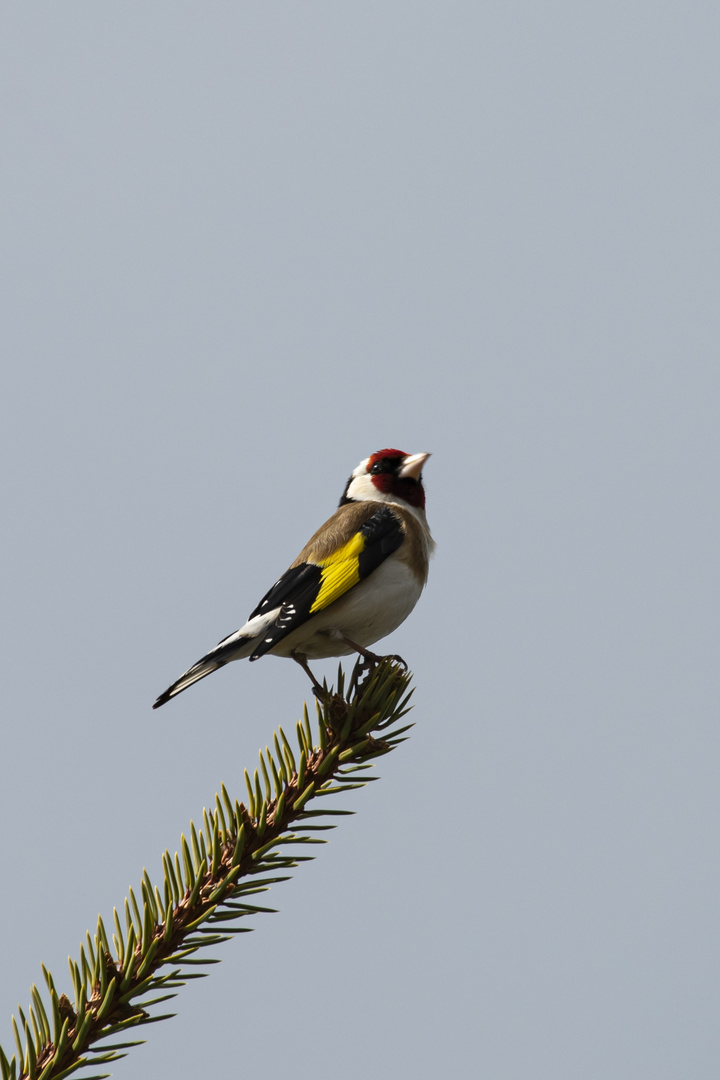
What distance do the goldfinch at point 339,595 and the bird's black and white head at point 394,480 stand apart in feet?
1.78

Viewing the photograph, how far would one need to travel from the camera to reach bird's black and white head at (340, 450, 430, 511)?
518 cm

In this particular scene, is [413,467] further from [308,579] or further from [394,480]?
[308,579]

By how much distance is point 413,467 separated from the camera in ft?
16.9

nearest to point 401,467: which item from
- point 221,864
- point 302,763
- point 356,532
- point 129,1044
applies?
point 356,532

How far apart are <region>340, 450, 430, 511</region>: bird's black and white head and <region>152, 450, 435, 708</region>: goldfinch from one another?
21.4 inches

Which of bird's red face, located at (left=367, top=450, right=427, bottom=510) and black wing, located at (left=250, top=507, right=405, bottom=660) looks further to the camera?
bird's red face, located at (left=367, top=450, right=427, bottom=510)

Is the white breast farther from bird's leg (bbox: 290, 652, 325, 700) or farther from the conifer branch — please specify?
the conifer branch

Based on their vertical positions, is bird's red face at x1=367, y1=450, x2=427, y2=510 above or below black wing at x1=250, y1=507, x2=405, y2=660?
above

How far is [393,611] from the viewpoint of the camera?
4.02m

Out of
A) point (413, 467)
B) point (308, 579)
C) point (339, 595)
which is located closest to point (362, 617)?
point (339, 595)

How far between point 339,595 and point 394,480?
1445 millimetres

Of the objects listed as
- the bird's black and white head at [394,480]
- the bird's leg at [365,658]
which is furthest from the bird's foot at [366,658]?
the bird's black and white head at [394,480]

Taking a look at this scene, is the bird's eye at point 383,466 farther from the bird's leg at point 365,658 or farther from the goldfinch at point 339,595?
the bird's leg at point 365,658

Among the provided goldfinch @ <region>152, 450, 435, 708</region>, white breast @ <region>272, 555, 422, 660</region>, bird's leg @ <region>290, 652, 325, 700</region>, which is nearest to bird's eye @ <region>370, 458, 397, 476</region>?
goldfinch @ <region>152, 450, 435, 708</region>
